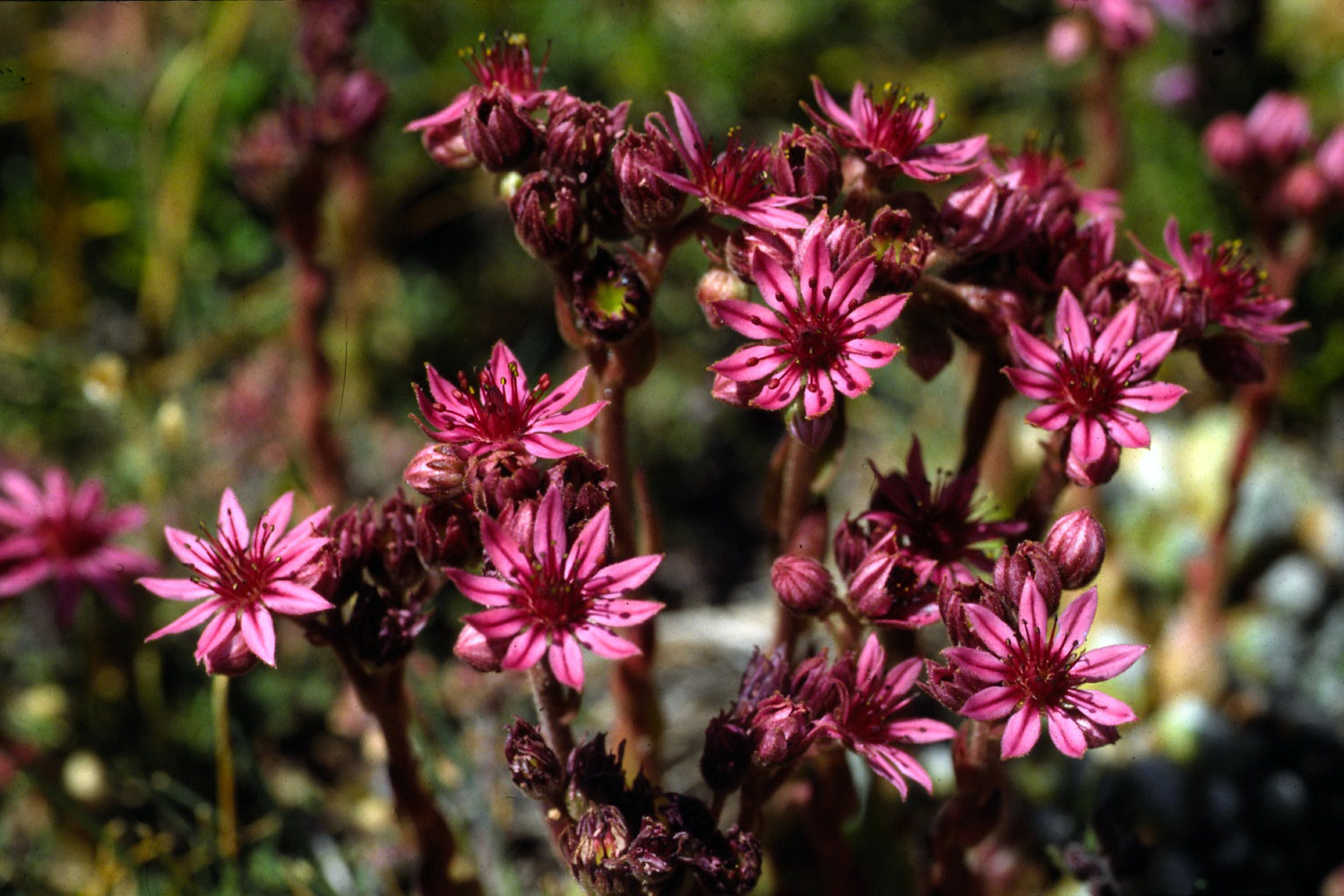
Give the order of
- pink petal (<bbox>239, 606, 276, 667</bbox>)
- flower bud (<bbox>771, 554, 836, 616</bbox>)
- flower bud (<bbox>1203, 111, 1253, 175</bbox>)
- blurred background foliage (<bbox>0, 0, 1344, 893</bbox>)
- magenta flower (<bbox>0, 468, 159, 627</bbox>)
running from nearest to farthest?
1. pink petal (<bbox>239, 606, 276, 667</bbox>)
2. flower bud (<bbox>771, 554, 836, 616</bbox>)
3. magenta flower (<bbox>0, 468, 159, 627</bbox>)
4. blurred background foliage (<bbox>0, 0, 1344, 893</bbox>)
5. flower bud (<bbox>1203, 111, 1253, 175</bbox>)

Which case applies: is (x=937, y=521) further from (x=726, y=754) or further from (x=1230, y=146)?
(x=1230, y=146)

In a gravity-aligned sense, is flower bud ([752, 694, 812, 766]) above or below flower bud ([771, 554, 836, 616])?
below

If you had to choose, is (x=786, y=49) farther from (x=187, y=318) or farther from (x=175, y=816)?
(x=175, y=816)

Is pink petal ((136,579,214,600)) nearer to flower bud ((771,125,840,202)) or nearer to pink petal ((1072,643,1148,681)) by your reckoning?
flower bud ((771,125,840,202))

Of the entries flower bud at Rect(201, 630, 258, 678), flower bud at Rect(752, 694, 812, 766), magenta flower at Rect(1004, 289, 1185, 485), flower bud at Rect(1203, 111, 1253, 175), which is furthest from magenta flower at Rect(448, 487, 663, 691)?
flower bud at Rect(1203, 111, 1253, 175)

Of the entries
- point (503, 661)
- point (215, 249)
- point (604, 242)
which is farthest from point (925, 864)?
point (215, 249)

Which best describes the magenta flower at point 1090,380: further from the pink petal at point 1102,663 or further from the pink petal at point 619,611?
the pink petal at point 619,611

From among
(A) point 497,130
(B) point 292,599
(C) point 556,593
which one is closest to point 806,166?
(A) point 497,130
